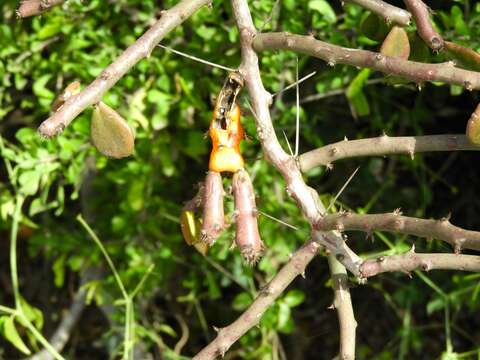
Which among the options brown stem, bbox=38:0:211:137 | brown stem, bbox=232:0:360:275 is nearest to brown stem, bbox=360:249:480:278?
brown stem, bbox=232:0:360:275

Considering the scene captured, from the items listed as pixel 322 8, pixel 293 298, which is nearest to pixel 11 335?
pixel 293 298

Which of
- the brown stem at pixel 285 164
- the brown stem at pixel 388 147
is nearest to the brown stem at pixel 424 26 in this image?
the brown stem at pixel 388 147

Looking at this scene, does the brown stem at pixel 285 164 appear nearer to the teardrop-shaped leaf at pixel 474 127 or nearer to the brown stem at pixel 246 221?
the brown stem at pixel 246 221

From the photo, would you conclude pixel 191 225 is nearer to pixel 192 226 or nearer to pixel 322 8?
pixel 192 226

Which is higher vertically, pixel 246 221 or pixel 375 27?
pixel 375 27

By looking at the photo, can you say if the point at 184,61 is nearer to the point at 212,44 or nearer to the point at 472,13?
the point at 212,44

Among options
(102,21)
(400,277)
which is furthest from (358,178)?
(102,21)

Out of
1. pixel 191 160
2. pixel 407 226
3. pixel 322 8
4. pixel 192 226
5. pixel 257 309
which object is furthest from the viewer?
pixel 191 160
